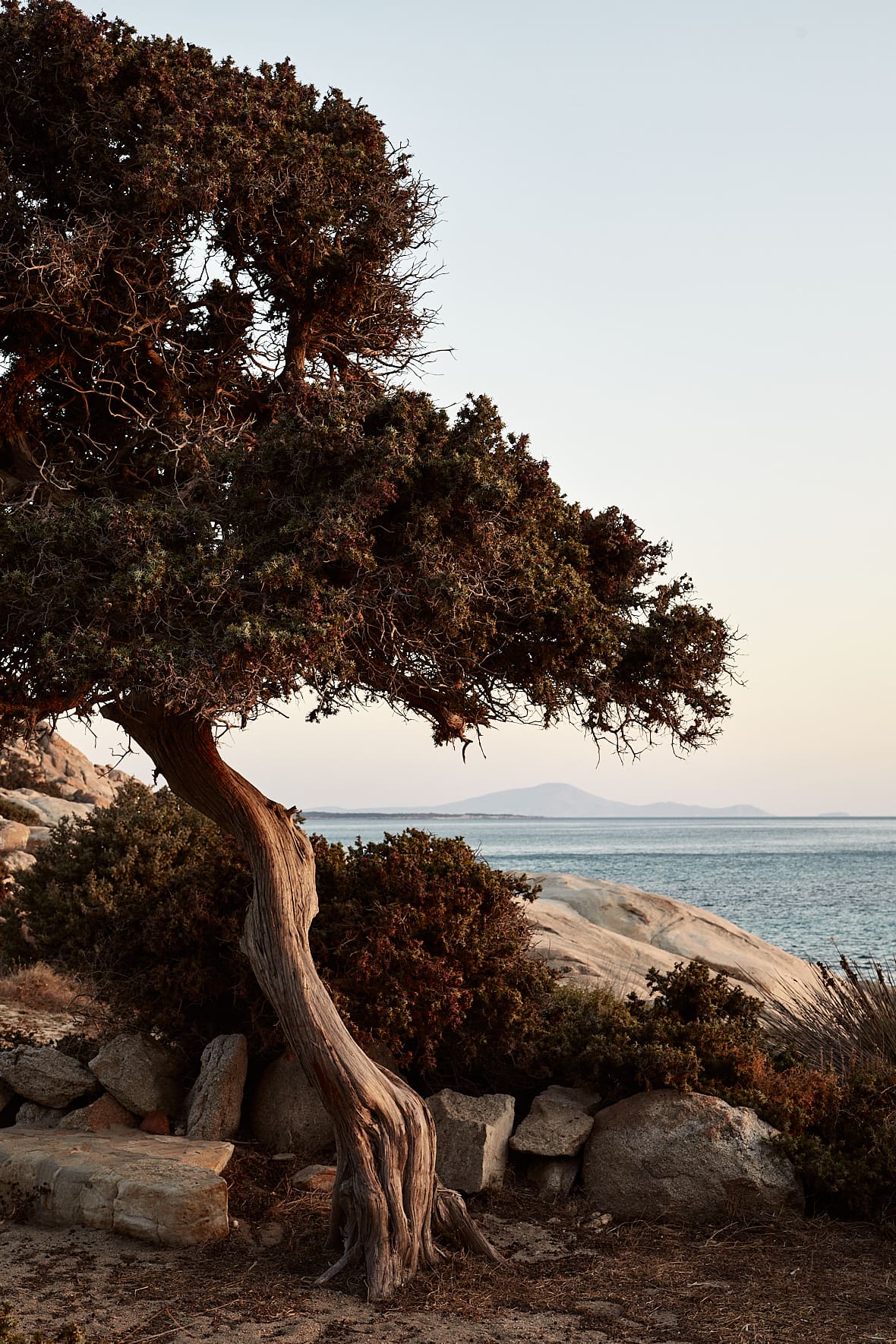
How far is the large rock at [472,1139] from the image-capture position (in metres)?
8.36

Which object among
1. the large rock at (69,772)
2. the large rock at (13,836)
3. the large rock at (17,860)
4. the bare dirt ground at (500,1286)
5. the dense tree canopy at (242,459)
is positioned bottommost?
the bare dirt ground at (500,1286)

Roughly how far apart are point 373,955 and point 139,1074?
2.29 metres

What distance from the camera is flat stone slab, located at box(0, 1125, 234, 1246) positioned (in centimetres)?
735

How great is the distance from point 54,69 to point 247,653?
3.88 m

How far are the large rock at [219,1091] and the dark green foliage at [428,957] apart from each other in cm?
107

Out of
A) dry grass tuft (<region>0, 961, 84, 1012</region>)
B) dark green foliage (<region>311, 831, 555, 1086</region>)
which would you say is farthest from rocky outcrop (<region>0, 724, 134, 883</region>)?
dark green foliage (<region>311, 831, 555, 1086</region>)

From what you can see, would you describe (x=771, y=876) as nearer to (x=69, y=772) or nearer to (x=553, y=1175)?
(x=69, y=772)

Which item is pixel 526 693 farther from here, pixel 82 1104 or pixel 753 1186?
pixel 82 1104

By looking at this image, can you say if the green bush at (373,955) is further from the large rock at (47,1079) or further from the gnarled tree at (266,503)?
the gnarled tree at (266,503)

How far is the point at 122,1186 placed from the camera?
747 centimetres

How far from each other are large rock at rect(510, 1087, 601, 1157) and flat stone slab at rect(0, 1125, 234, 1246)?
2319 millimetres

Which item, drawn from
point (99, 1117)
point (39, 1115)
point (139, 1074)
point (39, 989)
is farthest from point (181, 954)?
point (39, 989)

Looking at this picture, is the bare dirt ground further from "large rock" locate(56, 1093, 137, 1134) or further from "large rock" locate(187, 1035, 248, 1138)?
"large rock" locate(56, 1093, 137, 1134)

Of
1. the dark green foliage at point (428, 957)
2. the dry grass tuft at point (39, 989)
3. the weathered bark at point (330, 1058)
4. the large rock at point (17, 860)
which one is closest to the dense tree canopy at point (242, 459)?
the weathered bark at point (330, 1058)
